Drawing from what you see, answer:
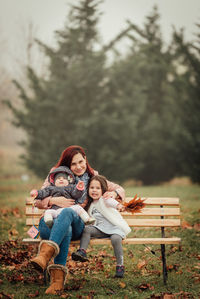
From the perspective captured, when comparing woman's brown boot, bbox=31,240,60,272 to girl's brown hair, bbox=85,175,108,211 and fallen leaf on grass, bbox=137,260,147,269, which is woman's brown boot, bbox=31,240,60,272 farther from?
fallen leaf on grass, bbox=137,260,147,269

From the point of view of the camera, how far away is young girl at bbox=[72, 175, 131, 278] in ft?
13.0

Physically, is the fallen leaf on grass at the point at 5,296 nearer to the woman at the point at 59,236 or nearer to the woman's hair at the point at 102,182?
the woman at the point at 59,236

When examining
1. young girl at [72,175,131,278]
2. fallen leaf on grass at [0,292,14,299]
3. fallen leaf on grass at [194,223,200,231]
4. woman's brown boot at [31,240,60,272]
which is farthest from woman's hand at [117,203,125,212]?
fallen leaf on grass at [194,223,200,231]

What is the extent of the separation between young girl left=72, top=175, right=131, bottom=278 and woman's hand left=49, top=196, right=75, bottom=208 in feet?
0.98

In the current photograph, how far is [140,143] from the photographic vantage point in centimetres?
1497

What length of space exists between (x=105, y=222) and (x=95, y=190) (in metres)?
0.38

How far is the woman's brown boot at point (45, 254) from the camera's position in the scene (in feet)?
11.5

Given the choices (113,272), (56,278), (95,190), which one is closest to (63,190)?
(95,190)

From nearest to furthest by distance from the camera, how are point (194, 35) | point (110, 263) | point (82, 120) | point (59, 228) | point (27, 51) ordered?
point (59, 228), point (110, 263), point (194, 35), point (82, 120), point (27, 51)

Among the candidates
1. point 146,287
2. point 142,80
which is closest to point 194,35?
point 142,80

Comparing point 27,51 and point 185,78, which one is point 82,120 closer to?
point 185,78

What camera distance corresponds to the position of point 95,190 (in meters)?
4.31

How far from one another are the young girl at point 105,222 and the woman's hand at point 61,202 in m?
0.30

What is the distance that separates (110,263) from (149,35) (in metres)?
13.8
